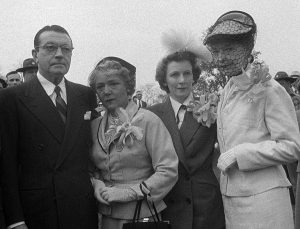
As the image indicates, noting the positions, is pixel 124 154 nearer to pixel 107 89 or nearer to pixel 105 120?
pixel 105 120

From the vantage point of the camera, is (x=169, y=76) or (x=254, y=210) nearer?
(x=254, y=210)

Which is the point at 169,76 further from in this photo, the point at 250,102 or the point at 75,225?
the point at 75,225

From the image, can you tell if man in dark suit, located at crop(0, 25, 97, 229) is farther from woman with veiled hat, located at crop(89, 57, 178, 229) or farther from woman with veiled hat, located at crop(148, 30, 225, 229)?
woman with veiled hat, located at crop(148, 30, 225, 229)

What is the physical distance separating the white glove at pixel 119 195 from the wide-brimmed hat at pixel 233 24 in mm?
1355

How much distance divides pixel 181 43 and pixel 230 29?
3.07ft

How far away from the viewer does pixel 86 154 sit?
3.83 metres

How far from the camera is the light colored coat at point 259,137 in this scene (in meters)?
3.25

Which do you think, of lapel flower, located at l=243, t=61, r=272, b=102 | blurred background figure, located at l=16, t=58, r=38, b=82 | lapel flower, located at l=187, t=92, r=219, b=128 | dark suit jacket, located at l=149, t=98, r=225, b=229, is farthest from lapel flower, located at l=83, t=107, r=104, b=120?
blurred background figure, located at l=16, t=58, r=38, b=82

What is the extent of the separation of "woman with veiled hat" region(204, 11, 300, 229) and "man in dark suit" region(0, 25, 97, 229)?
115 cm

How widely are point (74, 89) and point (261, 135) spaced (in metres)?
1.67

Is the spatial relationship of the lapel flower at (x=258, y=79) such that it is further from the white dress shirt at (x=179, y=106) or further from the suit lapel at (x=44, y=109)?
the suit lapel at (x=44, y=109)

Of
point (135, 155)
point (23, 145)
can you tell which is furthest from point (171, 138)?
point (23, 145)

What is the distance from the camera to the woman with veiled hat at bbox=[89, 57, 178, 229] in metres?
3.61

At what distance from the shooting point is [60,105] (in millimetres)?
3787
